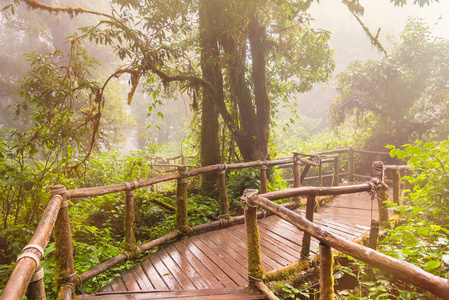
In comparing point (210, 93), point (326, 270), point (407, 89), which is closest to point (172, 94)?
point (210, 93)

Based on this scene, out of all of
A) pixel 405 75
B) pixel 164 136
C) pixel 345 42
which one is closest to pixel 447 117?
pixel 405 75

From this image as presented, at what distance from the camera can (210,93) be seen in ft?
20.6

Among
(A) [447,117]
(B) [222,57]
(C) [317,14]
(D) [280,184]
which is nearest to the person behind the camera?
(B) [222,57]

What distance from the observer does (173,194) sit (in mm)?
6996

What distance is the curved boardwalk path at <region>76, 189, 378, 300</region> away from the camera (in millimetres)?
2695

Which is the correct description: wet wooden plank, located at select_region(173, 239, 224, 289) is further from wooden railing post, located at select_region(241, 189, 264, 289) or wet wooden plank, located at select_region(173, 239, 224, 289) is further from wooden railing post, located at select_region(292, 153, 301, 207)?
wooden railing post, located at select_region(292, 153, 301, 207)

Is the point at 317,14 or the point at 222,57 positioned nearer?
the point at 222,57

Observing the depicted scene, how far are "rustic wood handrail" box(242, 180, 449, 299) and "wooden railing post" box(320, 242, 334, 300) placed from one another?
25 mm

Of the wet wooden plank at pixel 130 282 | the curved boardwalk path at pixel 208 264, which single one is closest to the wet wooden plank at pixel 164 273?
the curved boardwalk path at pixel 208 264

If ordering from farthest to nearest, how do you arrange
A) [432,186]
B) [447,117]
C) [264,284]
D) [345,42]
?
[345,42] < [447,117] < [432,186] < [264,284]

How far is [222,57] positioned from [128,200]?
399cm

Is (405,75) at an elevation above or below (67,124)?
above

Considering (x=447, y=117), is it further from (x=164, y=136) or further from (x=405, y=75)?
(x=164, y=136)

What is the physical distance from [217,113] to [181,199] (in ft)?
10.1
